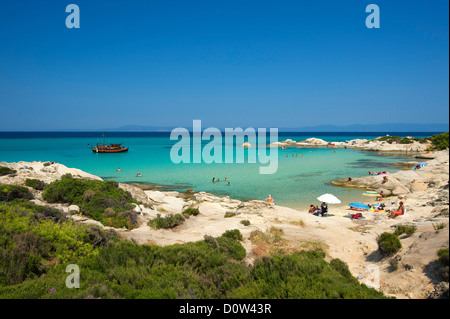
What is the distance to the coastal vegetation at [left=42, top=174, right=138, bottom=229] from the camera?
13062 millimetres

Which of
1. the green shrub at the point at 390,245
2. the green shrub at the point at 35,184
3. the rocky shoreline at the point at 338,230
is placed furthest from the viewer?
the green shrub at the point at 35,184

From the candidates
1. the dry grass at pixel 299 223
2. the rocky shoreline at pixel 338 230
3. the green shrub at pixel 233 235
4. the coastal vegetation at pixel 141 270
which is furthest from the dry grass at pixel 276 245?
the dry grass at pixel 299 223

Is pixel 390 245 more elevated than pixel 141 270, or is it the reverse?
pixel 141 270

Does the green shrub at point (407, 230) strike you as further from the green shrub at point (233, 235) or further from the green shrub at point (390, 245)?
the green shrub at point (233, 235)

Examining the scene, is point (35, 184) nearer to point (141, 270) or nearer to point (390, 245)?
point (141, 270)

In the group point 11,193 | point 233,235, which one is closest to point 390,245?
point 233,235

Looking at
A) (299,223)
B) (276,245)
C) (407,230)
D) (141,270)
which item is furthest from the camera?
(299,223)

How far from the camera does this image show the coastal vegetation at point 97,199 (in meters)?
13.1

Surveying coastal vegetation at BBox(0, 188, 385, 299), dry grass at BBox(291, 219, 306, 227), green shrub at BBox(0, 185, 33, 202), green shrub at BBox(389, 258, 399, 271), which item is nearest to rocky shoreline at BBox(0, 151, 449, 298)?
dry grass at BBox(291, 219, 306, 227)

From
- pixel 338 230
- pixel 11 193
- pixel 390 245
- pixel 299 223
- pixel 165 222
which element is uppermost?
pixel 11 193

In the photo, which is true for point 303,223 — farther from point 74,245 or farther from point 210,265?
point 74,245

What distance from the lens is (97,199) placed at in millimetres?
14414

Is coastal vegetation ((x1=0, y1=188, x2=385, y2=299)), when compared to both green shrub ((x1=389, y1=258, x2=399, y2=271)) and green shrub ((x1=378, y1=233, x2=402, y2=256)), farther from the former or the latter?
green shrub ((x1=378, y1=233, x2=402, y2=256))
